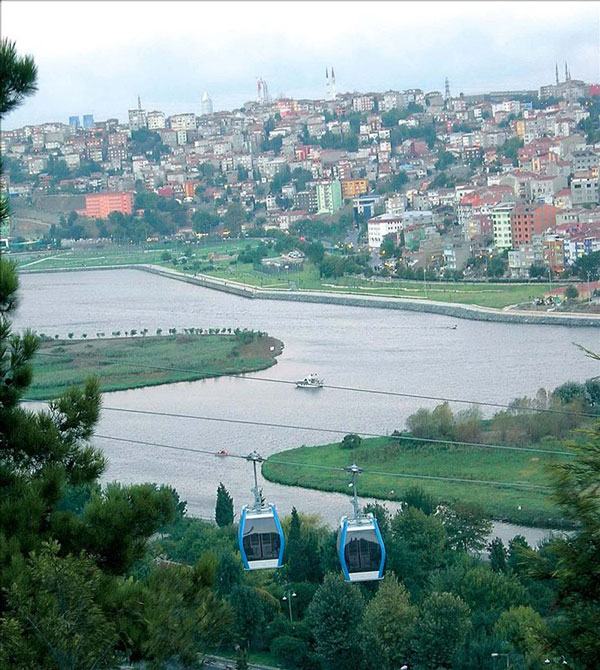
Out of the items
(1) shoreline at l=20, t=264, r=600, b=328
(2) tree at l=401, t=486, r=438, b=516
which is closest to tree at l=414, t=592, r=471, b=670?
(2) tree at l=401, t=486, r=438, b=516

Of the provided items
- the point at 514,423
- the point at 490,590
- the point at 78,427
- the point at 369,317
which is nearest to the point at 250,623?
the point at 490,590

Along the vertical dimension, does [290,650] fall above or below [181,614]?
below

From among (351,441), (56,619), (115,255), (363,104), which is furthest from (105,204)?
(56,619)

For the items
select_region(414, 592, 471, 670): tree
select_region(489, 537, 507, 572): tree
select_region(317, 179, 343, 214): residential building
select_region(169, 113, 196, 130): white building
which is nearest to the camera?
select_region(414, 592, 471, 670): tree

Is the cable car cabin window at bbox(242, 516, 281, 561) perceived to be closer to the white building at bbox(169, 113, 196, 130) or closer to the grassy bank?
the grassy bank

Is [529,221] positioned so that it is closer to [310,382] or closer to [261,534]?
[310,382]

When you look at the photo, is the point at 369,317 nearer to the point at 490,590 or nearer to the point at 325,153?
the point at 490,590
